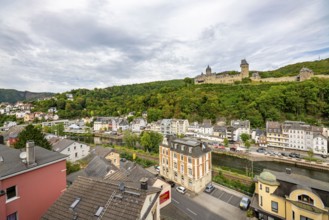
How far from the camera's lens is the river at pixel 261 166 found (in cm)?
2700

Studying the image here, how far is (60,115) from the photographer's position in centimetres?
8762

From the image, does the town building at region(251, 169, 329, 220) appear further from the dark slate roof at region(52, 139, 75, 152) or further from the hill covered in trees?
the hill covered in trees

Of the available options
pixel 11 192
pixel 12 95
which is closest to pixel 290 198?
pixel 11 192

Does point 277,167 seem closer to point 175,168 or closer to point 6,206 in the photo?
point 175,168

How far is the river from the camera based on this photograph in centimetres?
2700

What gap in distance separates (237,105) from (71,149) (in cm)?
4939

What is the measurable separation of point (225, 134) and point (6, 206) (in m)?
43.7

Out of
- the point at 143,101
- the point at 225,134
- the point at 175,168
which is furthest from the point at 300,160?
the point at 143,101

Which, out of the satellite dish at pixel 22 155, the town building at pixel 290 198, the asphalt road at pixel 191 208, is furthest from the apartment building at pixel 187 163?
the satellite dish at pixel 22 155

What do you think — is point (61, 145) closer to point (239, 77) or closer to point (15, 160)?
point (15, 160)

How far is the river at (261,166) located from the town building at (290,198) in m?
15.7

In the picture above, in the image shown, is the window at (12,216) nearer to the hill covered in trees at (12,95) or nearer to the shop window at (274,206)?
the shop window at (274,206)

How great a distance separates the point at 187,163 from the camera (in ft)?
65.9

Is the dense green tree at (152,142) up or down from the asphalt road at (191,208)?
up
